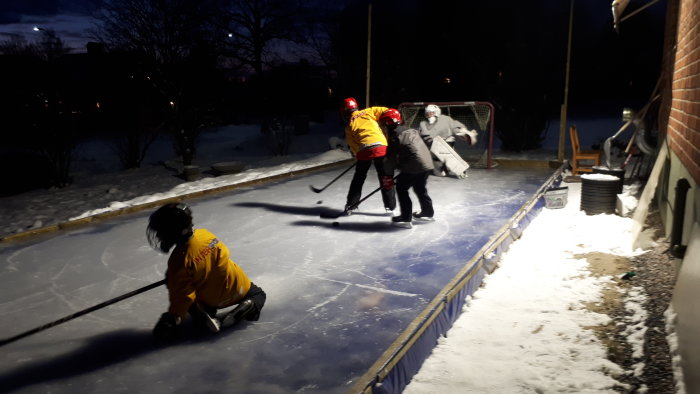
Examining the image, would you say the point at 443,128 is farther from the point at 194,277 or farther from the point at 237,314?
the point at 194,277

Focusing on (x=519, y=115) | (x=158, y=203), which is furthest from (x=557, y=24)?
(x=158, y=203)

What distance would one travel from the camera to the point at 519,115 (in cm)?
1616

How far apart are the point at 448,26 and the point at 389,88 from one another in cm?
414

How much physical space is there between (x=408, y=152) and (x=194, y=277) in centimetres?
349

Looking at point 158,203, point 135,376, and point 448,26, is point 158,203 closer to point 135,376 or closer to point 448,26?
point 135,376

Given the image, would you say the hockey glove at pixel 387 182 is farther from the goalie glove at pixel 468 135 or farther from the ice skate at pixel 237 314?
the ice skate at pixel 237 314

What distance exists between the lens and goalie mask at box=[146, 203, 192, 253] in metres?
3.01

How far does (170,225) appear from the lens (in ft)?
9.89

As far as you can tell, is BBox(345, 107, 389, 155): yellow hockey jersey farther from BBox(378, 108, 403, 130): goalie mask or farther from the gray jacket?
the gray jacket

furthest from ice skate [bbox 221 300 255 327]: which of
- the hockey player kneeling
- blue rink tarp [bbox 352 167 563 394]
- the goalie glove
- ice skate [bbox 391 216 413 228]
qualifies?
the goalie glove

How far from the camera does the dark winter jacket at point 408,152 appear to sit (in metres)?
5.94

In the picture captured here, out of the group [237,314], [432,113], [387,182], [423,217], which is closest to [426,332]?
[237,314]

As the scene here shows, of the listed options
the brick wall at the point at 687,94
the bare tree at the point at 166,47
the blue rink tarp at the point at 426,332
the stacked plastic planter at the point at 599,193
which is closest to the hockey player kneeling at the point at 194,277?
the blue rink tarp at the point at 426,332

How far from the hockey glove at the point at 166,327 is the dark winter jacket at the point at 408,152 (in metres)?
3.52
